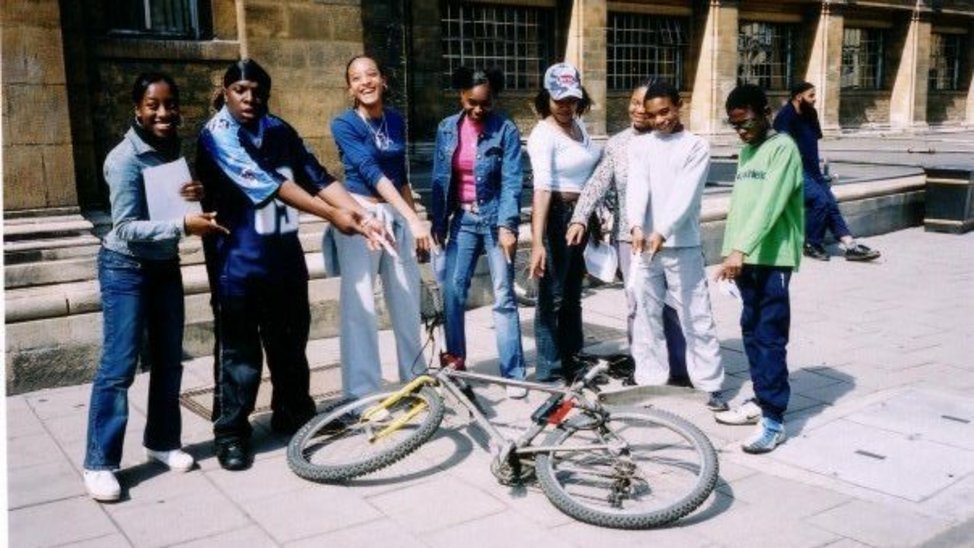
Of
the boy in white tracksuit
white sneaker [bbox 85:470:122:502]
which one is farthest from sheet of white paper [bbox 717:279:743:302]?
white sneaker [bbox 85:470:122:502]

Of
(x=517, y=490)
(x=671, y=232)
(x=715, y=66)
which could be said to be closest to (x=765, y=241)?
(x=671, y=232)

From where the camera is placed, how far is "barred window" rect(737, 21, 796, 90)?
2486 cm

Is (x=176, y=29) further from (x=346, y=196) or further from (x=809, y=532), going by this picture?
(x=809, y=532)

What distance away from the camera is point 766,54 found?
2555cm

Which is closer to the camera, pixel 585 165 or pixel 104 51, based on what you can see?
pixel 585 165

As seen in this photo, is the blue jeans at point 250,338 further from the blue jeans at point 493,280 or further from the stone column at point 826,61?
the stone column at point 826,61

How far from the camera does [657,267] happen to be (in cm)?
515

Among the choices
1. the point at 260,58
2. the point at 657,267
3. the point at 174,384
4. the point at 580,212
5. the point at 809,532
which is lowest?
the point at 809,532

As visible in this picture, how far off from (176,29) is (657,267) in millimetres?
4465

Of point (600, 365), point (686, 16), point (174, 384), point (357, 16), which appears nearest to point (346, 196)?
point (174, 384)

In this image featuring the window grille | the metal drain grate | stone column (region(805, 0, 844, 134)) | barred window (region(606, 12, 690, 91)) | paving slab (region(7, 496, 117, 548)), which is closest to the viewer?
paving slab (region(7, 496, 117, 548))

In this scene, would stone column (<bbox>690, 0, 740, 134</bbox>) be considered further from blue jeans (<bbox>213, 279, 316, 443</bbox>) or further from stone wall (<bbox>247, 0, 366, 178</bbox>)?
blue jeans (<bbox>213, 279, 316, 443</bbox>)

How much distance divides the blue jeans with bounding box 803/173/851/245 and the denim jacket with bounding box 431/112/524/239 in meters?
5.94

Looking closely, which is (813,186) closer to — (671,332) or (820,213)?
(820,213)
